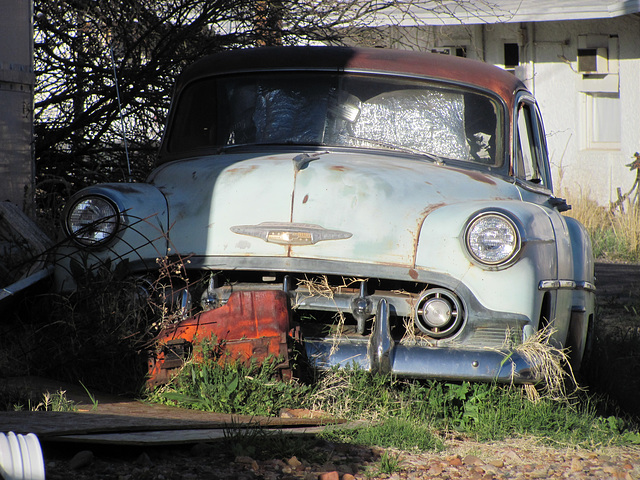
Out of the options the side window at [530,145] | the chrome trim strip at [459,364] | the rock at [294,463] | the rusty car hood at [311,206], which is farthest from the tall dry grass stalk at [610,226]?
the rock at [294,463]

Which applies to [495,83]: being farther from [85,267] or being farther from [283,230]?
[85,267]

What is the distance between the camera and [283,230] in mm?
3674

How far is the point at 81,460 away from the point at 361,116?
258 cm

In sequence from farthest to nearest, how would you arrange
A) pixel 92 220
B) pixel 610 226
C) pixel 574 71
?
1. pixel 574 71
2. pixel 610 226
3. pixel 92 220

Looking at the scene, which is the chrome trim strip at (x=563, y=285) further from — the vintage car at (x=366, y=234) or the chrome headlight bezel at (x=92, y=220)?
the chrome headlight bezel at (x=92, y=220)

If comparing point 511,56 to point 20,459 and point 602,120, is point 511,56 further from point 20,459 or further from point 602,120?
point 20,459

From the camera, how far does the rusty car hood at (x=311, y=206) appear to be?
12.0 ft

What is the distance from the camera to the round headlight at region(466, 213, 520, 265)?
139 inches

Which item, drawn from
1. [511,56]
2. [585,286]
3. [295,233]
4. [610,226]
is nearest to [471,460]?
[295,233]

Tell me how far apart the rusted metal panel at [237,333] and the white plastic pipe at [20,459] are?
1.44 metres

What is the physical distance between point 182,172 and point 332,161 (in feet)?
2.69

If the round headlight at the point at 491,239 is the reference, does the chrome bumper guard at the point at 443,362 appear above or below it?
below

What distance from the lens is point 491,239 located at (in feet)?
11.6

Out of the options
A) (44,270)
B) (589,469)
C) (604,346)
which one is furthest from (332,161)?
(604,346)
